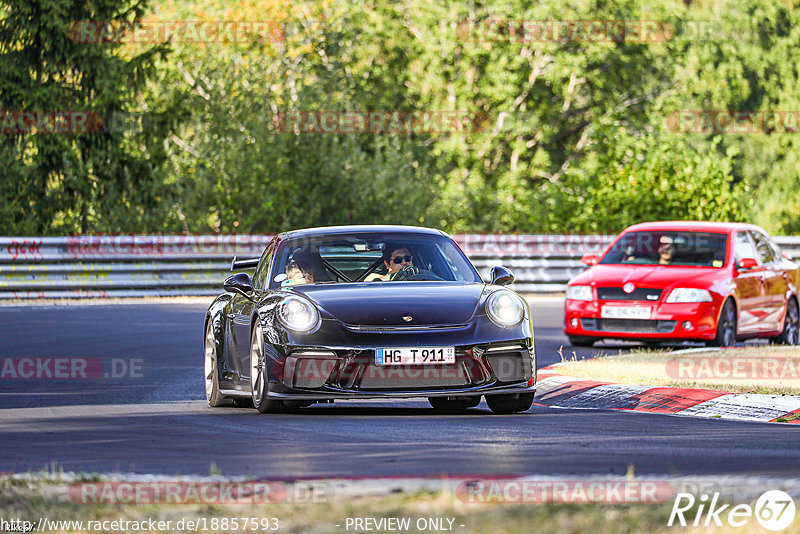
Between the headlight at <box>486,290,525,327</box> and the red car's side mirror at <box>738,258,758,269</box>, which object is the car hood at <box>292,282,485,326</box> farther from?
the red car's side mirror at <box>738,258,758,269</box>

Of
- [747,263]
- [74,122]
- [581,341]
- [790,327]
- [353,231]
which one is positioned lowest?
[790,327]

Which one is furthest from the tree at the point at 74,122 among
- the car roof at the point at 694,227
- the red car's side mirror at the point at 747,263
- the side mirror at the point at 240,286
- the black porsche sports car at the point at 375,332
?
the black porsche sports car at the point at 375,332

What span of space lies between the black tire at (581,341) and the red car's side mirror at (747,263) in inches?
76.2

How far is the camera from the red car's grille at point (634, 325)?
18.2 m

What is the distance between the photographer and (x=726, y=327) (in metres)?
18.5

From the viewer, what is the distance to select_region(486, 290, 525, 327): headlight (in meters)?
11.2

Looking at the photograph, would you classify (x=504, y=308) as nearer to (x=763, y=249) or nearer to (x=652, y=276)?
(x=652, y=276)

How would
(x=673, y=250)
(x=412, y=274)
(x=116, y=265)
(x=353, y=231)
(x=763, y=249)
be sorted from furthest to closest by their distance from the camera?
(x=116, y=265)
(x=763, y=249)
(x=673, y=250)
(x=353, y=231)
(x=412, y=274)

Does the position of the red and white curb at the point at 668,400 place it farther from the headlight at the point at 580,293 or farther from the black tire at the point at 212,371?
the headlight at the point at 580,293

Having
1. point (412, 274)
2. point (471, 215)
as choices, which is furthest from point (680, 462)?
point (471, 215)

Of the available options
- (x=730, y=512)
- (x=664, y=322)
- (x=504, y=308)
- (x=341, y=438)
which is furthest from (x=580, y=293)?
(x=730, y=512)

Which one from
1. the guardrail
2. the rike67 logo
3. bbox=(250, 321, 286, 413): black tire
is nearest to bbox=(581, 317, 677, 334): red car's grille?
bbox=(250, 321, 286, 413): black tire

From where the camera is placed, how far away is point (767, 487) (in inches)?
276

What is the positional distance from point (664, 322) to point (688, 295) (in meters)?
0.40
